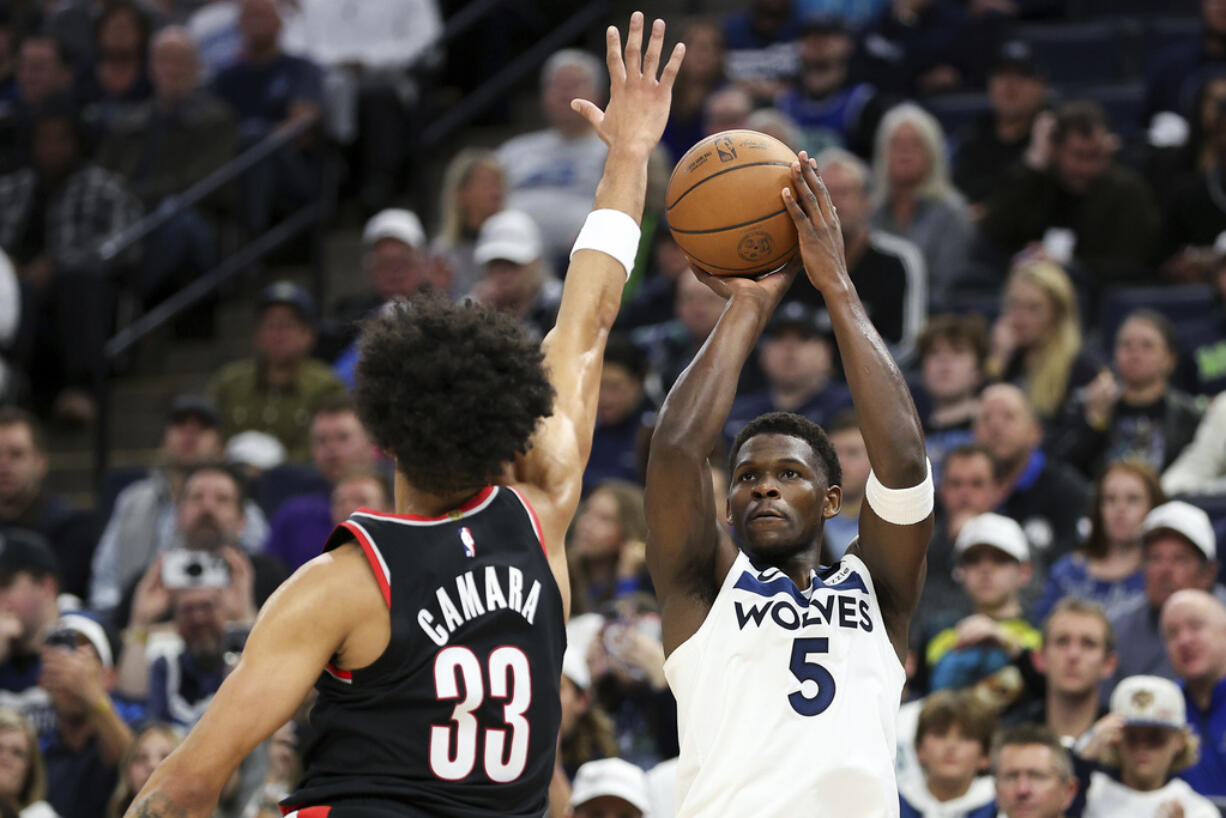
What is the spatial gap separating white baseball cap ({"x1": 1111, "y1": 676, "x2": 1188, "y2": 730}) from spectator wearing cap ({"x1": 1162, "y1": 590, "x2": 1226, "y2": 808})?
309mm

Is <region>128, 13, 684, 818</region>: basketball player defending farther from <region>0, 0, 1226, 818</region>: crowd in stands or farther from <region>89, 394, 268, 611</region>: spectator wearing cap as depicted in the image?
<region>89, 394, 268, 611</region>: spectator wearing cap

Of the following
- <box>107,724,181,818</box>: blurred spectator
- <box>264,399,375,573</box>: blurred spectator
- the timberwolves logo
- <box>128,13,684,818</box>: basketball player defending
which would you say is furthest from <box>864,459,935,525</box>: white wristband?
<box>264,399,375,573</box>: blurred spectator

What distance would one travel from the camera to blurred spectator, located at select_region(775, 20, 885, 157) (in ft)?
36.8

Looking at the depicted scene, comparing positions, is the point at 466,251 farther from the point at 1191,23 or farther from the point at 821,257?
the point at 821,257

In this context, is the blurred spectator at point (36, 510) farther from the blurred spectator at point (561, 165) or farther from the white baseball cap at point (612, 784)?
the white baseball cap at point (612, 784)

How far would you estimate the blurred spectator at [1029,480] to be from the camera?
8.41 metres

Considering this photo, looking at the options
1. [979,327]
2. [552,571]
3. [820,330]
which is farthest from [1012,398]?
[552,571]

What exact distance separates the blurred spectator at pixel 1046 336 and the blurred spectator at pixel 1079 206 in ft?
2.61

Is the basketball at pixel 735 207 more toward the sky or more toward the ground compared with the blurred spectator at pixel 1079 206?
more toward the ground

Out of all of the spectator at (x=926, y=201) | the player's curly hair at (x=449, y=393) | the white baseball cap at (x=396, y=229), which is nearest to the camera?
the player's curly hair at (x=449, y=393)

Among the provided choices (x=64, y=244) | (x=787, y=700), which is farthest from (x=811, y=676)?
(x=64, y=244)

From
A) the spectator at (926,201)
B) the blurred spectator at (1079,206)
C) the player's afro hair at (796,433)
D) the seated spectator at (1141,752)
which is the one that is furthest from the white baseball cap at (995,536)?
the player's afro hair at (796,433)

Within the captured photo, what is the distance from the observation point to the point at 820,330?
9.52 m

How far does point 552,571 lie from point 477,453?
0.33 m
